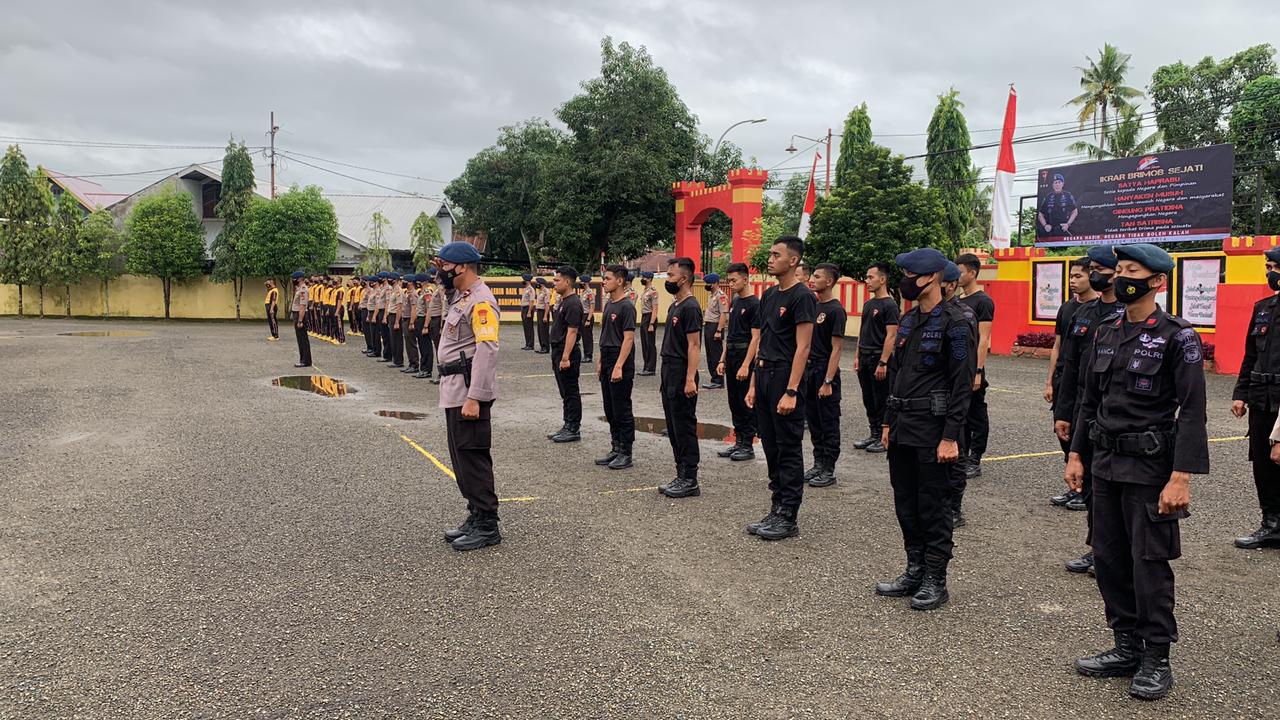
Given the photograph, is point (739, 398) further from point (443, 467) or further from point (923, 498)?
point (923, 498)

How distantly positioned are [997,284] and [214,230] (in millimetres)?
35134

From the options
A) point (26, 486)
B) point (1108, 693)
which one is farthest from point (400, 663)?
point (26, 486)

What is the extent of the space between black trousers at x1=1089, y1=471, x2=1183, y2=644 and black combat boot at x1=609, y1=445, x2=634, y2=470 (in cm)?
444

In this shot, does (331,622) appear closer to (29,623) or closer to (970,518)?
(29,623)

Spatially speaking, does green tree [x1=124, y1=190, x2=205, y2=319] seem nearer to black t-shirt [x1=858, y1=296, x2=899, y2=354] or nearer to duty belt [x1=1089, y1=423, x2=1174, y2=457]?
black t-shirt [x1=858, y1=296, x2=899, y2=354]

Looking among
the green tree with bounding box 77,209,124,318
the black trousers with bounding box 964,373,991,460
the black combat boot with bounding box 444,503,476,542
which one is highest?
the green tree with bounding box 77,209,124,318

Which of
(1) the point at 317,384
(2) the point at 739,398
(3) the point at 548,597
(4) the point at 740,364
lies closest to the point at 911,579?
(3) the point at 548,597

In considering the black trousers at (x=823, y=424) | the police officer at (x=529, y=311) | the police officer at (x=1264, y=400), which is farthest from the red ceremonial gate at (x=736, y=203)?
the police officer at (x=1264, y=400)

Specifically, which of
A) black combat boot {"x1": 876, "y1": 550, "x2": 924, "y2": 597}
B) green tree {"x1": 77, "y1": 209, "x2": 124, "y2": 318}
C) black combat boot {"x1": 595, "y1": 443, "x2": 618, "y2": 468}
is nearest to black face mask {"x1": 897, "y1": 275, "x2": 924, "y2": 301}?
black combat boot {"x1": 876, "y1": 550, "x2": 924, "y2": 597}

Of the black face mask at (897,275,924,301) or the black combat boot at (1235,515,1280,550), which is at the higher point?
the black face mask at (897,275,924,301)

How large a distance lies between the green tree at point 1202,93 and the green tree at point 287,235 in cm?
3295

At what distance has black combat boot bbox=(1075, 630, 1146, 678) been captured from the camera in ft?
11.8

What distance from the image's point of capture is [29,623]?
4098 millimetres

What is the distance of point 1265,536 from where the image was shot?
534cm
